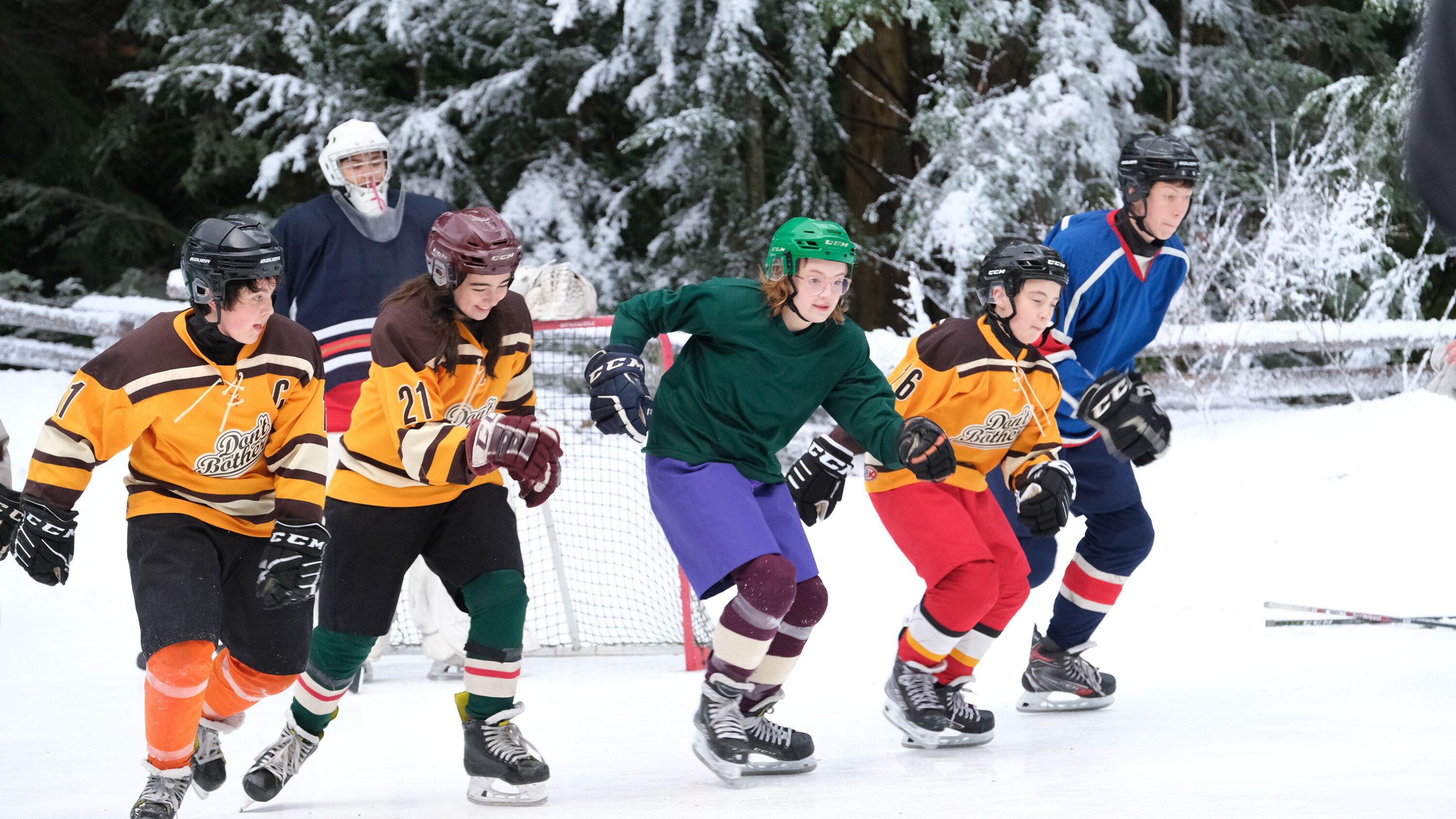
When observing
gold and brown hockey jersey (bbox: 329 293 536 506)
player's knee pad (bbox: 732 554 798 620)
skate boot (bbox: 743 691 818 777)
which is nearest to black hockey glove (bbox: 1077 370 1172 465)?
player's knee pad (bbox: 732 554 798 620)

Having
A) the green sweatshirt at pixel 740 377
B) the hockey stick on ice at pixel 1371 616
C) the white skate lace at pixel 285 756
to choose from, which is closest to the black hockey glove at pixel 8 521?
the white skate lace at pixel 285 756

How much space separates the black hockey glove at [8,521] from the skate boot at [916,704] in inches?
91.3

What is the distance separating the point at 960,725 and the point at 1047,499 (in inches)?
27.3

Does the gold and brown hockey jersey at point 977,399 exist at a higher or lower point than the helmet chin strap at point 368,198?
lower

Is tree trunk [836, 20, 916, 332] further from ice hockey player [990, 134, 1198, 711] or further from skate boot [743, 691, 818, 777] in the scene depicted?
skate boot [743, 691, 818, 777]

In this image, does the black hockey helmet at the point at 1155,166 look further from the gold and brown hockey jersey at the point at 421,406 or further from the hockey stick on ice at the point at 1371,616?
the hockey stick on ice at the point at 1371,616

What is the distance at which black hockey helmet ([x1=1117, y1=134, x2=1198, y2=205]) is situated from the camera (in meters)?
4.31

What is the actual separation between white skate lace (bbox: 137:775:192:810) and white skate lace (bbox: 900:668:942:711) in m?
1.94

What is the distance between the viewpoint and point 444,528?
3.58 metres

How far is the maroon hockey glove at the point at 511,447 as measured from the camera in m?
3.27

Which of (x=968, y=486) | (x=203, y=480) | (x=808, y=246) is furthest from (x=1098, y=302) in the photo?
(x=203, y=480)

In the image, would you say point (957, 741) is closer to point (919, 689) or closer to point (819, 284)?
point (919, 689)

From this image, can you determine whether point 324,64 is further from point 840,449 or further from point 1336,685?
point 1336,685

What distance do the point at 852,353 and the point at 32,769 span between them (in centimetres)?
256
